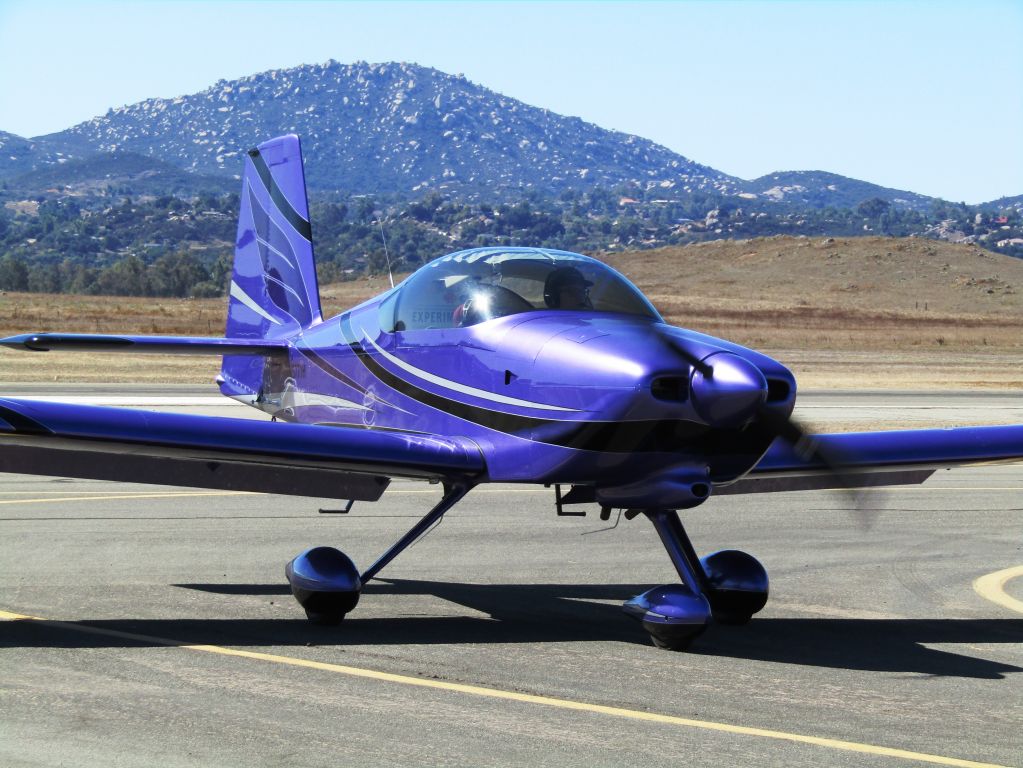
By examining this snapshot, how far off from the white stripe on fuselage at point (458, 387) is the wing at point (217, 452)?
1.18 ft

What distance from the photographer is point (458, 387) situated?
940 centimetres

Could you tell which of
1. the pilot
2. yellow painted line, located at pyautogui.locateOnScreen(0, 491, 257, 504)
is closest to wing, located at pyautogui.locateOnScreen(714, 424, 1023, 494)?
the pilot

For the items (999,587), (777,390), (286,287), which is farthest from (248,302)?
(999,587)

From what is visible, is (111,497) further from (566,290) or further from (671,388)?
(671,388)

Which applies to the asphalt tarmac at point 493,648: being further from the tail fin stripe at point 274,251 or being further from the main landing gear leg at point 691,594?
the tail fin stripe at point 274,251

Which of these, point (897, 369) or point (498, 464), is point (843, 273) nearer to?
point (897, 369)

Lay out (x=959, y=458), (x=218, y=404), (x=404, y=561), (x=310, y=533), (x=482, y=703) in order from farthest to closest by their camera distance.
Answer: (x=218, y=404), (x=310, y=533), (x=404, y=561), (x=959, y=458), (x=482, y=703)

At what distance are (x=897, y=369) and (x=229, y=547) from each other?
3825 cm

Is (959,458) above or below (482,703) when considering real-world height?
above

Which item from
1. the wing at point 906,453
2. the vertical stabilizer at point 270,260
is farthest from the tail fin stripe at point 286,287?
the wing at point 906,453

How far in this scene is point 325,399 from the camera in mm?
11375

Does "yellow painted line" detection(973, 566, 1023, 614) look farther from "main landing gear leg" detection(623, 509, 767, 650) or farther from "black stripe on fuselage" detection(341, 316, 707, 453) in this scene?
"black stripe on fuselage" detection(341, 316, 707, 453)

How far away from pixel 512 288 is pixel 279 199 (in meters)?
5.78

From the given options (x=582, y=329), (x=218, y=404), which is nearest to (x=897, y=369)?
(x=218, y=404)
